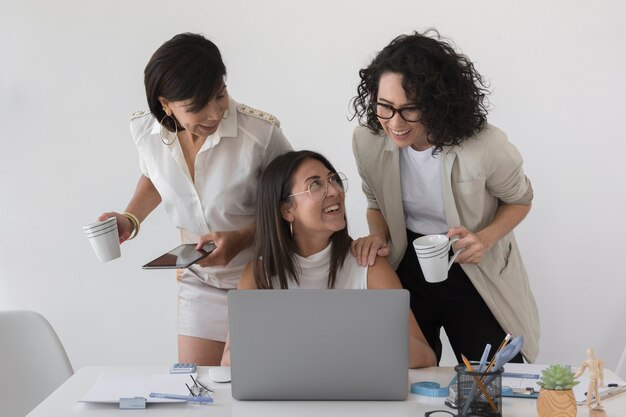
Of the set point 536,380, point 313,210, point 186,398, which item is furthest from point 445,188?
point 186,398

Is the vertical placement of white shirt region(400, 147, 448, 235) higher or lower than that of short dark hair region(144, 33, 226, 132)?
lower

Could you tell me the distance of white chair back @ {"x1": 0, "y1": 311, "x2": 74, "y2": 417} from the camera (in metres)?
2.52

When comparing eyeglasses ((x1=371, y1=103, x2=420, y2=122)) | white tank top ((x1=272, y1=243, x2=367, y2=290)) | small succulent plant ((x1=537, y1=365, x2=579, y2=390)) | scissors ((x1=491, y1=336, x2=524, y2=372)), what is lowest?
small succulent plant ((x1=537, y1=365, x2=579, y2=390))

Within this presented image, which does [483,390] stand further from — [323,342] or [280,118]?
[280,118]

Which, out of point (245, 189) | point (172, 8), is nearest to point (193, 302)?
point (245, 189)

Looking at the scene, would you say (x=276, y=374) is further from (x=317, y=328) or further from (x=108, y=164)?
(x=108, y=164)

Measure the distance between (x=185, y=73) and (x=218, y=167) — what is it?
39cm

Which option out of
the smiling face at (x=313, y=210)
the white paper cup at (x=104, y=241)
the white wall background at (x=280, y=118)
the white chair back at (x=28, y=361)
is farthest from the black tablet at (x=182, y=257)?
the white wall background at (x=280, y=118)

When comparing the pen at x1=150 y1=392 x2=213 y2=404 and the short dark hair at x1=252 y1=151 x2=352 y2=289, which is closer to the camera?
the pen at x1=150 y1=392 x2=213 y2=404

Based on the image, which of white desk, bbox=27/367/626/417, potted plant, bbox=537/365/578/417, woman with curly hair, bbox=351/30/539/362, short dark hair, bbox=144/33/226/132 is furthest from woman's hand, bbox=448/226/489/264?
short dark hair, bbox=144/33/226/132

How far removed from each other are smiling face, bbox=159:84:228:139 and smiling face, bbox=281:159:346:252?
29 cm

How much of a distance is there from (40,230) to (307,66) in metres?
1.41

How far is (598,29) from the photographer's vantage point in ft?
11.1

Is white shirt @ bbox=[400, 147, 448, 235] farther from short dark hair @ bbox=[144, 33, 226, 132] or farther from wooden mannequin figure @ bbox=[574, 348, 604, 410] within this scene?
wooden mannequin figure @ bbox=[574, 348, 604, 410]
